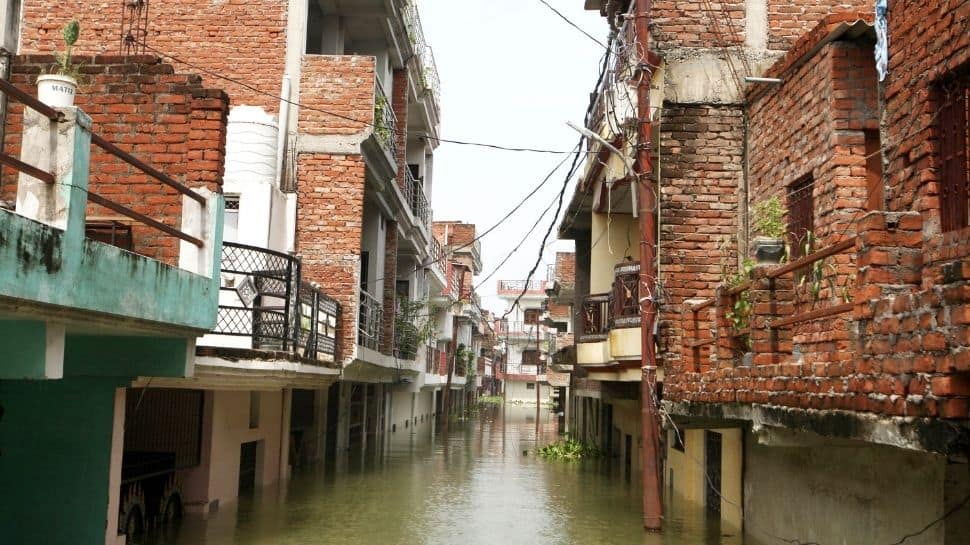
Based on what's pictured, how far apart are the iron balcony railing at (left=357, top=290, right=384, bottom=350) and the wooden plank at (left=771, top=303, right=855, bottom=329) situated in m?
10.0

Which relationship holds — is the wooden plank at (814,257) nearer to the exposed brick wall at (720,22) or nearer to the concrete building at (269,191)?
the concrete building at (269,191)

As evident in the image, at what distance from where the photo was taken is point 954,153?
234 inches

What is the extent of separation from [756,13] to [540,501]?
9241 millimetres

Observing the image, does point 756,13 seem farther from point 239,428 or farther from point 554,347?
point 554,347

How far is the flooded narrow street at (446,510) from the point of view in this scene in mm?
11969

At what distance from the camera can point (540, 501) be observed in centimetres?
1636

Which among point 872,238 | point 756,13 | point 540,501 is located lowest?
point 540,501

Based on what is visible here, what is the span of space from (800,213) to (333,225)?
8056mm

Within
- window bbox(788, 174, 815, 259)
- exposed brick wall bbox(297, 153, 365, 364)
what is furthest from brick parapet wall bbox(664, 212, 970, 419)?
exposed brick wall bbox(297, 153, 365, 364)

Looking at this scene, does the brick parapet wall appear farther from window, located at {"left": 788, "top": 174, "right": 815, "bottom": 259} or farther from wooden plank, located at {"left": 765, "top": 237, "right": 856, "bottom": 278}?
window, located at {"left": 788, "top": 174, "right": 815, "bottom": 259}

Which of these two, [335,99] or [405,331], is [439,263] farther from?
[335,99]

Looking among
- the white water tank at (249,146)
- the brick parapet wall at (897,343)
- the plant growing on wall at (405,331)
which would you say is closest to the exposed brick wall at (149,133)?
the white water tank at (249,146)

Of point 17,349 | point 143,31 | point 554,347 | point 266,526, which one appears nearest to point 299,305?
point 266,526

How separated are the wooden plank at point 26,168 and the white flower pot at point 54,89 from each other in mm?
1679
